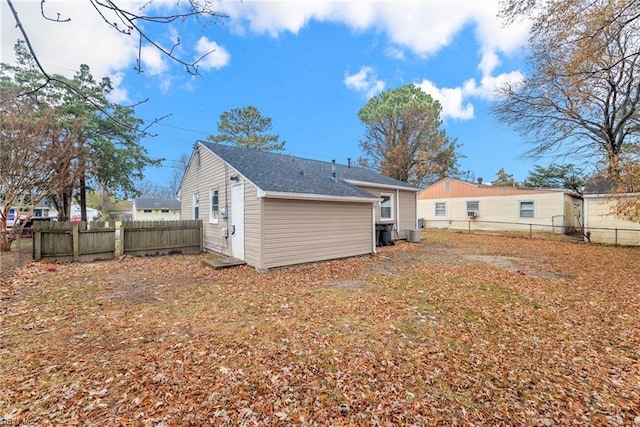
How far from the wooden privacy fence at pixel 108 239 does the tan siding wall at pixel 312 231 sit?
474 centimetres

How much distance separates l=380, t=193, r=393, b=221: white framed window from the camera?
12911 millimetres

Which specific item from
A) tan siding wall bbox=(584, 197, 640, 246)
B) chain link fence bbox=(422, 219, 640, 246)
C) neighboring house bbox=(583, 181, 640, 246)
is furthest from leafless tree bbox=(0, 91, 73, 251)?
tan siding wall bbox=(584, 197, 640, 246)

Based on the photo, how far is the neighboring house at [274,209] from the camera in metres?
7.39

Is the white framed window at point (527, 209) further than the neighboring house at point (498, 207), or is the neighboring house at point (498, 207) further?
the white framed window at point (527, 209)

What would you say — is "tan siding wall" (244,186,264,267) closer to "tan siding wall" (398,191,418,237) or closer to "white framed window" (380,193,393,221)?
"white framed window" (380,193,393,221)

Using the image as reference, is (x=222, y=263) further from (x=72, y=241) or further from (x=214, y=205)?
A: (x=72, y=241)

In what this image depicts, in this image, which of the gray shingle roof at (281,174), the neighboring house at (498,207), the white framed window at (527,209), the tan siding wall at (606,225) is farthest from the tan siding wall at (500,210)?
the gray shingle roof at (281,174)

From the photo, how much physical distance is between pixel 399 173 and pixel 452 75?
336 inches

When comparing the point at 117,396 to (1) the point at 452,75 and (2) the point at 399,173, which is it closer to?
(1) the point at 452,75

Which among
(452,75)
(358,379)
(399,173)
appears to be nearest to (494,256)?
(358,379)

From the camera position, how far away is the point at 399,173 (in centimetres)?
2441

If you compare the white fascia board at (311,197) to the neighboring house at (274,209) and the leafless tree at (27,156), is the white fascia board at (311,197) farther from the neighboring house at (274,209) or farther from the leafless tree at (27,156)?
the leafless tree at (27,156)

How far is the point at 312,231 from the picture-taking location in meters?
8.27

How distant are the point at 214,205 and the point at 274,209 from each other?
3788 mm
